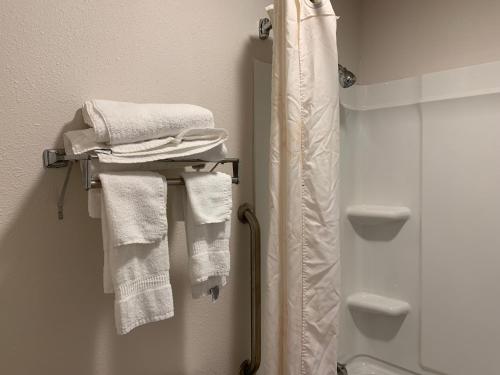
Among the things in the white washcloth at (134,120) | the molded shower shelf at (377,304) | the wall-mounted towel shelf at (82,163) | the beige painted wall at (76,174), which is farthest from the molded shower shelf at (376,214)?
the white washcloth at (134,120)

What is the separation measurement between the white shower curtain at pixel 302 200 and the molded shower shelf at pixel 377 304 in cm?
66

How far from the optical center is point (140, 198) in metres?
0.97

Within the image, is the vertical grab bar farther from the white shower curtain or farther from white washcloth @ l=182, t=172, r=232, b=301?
white washcloth @ l=182, t=172, r=232, b=301

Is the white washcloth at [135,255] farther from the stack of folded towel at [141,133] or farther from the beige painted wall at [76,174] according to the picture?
the beige painted wall at [76,174]

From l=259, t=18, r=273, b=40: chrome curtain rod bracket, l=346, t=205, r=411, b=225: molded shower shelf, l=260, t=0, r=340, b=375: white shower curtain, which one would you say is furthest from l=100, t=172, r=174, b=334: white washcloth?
l=346, t=205, r=411, b=225: molded shower shelf

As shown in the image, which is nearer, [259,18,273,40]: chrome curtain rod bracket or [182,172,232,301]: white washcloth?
[182,172,232,301]: white washcloth

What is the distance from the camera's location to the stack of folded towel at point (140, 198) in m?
0.92

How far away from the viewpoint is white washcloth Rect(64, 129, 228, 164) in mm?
941

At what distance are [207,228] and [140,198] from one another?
241 millimetres

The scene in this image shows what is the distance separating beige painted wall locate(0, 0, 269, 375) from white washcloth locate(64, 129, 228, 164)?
102 millimetres

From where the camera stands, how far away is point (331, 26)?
1.35 metres

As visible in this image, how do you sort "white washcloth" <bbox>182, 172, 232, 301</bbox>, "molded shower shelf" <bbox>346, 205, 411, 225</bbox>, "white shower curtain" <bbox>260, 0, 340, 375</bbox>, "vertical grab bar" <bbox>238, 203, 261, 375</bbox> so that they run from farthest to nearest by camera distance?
"molded shower shelf" <bbox>346, 205, 411, 225</bbox>
"vertical grab bar" <bbox>238, 203, 261, 375</bbox>
"white shower curtain" <bbox>260, 0, 340, 375</bbox>
"white washcloth" <bbox>182, 172, 232, 301</bbox>

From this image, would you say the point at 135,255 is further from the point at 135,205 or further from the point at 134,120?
the point at 134,120

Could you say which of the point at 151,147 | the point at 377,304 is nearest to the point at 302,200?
the point at 151,147
